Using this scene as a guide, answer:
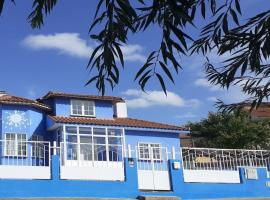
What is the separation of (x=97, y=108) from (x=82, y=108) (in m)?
0.98

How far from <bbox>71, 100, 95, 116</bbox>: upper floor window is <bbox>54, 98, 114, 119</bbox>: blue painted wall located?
28 cm

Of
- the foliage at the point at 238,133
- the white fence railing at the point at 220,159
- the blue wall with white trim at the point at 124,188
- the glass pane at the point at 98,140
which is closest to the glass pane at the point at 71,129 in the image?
the glass pane at the point at 98,140

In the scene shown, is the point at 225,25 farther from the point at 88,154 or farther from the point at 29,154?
the point at 88,154

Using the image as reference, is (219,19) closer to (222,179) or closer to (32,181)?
(32,181)

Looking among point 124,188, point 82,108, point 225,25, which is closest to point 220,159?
point 124,188

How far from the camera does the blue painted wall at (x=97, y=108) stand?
91.8 feet

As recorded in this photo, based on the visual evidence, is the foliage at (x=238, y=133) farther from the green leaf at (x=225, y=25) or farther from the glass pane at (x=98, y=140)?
the green leaf at (x=225, y=25)

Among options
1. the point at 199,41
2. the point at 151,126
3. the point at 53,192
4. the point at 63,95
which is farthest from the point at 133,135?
the point at 199,41

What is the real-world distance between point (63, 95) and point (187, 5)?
24.5 meters

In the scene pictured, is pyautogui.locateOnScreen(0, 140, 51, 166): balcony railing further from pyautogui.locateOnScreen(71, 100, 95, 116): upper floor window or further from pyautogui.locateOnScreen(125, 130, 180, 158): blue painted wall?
pyautogui.locateOnScreen(125, 130, 180, 158): blue painted wall

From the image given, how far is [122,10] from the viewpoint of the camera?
3.73 metres

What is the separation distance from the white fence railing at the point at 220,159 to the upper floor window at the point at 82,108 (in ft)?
31.4

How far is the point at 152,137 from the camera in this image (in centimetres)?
2830

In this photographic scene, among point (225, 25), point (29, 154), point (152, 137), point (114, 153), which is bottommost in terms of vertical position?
point (225, 25)
